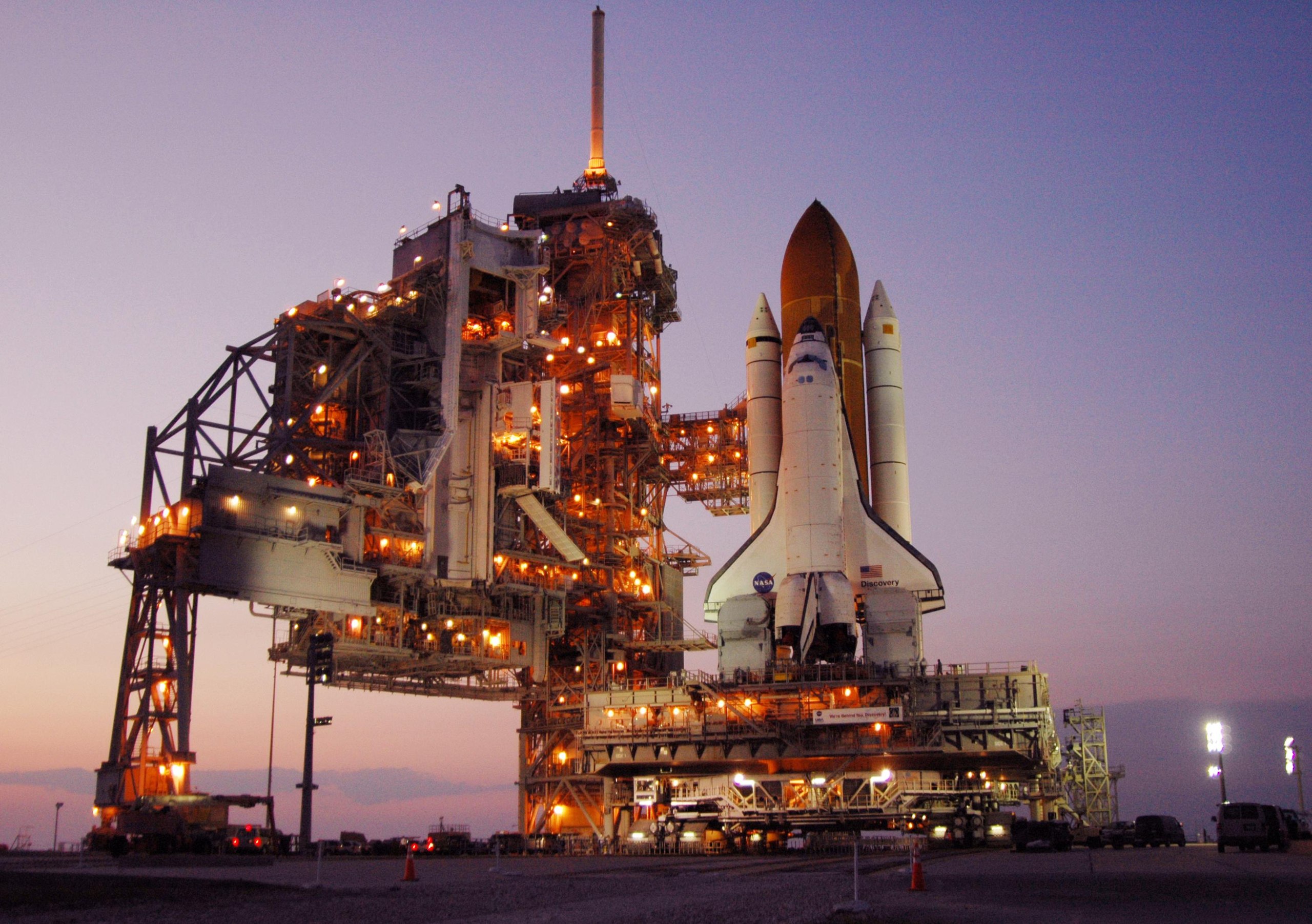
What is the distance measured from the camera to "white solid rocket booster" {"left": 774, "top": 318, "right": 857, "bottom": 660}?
56188 millimetres

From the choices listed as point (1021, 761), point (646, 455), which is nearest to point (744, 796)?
point (1021, 761)

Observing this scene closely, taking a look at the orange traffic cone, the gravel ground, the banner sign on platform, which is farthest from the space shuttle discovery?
the orange traffic cone

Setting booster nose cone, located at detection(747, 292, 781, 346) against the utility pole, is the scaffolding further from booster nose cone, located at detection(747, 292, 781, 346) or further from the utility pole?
the utility pole

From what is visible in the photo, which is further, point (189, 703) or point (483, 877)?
point (189, 703)

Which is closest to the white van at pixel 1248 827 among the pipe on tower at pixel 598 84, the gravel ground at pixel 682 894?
the gravel ground at pixel 682 894

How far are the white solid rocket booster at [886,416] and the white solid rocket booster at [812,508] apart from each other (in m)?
5.54

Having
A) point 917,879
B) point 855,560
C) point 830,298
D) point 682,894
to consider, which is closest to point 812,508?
point 855,560

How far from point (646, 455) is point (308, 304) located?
2139cm

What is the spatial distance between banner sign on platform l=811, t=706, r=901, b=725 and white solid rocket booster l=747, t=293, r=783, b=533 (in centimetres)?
1056

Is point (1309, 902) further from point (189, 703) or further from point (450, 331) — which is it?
point (450, 331)

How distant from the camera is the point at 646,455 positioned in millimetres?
74312

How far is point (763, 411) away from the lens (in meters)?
66.7

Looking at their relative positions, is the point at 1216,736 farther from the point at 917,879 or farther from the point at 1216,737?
the point at 917,879

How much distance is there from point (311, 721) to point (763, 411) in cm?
3631
